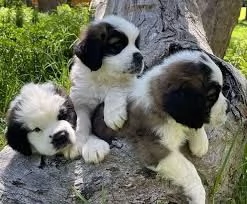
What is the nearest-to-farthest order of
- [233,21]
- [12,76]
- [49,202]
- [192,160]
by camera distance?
1. [49,202]
2. [192,160]
3. [12,76]
4. [233,21]

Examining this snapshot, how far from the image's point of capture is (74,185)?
416 cm

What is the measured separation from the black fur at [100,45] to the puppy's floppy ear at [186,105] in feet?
2.58

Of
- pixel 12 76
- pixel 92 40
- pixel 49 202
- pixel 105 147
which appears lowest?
pixel 12 76

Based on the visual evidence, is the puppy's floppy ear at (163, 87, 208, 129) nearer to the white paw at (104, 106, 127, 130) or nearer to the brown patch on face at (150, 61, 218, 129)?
the brown patch on face at (150, 61, 218, 129)

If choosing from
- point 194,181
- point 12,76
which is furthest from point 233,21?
point 194,181

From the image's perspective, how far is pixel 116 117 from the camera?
4.23 meters

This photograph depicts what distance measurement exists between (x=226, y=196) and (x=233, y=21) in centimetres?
362

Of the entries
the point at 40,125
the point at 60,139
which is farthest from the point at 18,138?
the point at 60,139

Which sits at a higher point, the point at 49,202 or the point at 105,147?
the point at 105,147

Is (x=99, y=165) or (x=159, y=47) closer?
(x=99, y=165)

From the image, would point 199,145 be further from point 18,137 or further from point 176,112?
point 18,137

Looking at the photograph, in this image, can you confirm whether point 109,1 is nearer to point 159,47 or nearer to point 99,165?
point 159,47

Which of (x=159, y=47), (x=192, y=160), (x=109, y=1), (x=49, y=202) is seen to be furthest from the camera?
(x=109, y=1)

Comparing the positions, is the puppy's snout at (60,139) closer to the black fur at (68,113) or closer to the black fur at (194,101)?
the black fur at (68,113)
